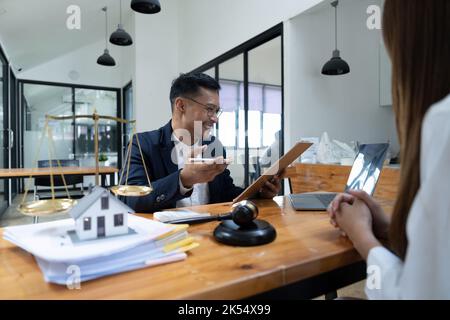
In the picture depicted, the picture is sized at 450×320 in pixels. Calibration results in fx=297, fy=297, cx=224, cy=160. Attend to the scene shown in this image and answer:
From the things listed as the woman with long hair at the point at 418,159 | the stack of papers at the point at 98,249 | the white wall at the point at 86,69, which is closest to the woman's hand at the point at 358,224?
the woman with long hair at the point at 418,159

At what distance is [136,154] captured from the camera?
4.68ft

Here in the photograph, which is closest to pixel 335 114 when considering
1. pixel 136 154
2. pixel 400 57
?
pixel 136 154

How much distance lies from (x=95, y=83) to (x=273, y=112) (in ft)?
18.1

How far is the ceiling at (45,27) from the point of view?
162 inches

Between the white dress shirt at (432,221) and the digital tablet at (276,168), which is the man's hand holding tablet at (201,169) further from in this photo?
the white dress shirt at (432,221)

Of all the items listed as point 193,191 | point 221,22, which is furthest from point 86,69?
point 193,191

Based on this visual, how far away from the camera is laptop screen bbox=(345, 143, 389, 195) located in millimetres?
941

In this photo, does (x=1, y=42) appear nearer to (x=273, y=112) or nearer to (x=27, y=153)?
(x=27, y=153)

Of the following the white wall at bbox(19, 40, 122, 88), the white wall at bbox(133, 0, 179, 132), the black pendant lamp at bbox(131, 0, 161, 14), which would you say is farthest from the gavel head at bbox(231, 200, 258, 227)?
the white wall at bbox(19, 40, 122, 88)

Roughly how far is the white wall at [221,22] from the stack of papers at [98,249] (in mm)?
2716

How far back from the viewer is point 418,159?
490 mm

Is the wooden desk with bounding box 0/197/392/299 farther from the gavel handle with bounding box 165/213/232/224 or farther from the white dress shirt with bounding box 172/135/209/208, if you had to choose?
the white dress shirt with bounding box 172/135/209/208

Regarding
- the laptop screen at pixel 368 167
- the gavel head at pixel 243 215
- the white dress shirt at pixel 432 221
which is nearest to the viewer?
the white dress shirt at pixel 432 221

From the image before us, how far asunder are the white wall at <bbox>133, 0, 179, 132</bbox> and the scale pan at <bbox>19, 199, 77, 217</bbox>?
487 centimetres
